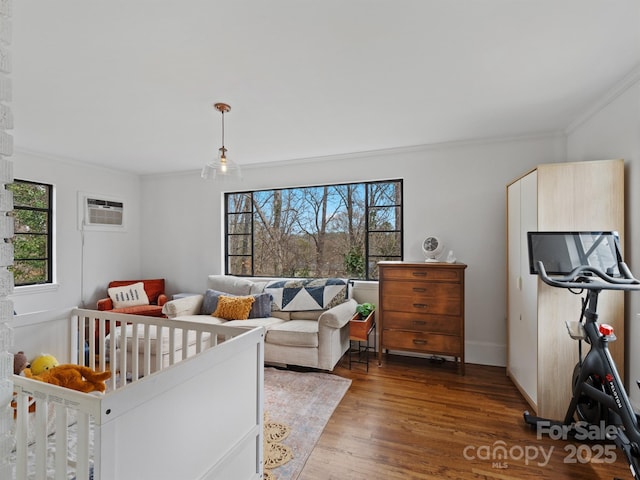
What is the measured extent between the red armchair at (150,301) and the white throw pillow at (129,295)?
7 cm

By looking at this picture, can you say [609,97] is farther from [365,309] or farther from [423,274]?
[365,309]

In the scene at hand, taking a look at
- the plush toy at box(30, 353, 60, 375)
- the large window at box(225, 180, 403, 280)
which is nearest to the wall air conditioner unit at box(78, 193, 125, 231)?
the large window at box(225, 180, 403, 280)

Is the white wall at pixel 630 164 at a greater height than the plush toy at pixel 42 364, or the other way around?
the white wall at pixel 630 164

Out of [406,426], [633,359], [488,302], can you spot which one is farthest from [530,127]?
[406,426]

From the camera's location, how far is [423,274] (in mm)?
3289

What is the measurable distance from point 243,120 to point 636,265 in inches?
127

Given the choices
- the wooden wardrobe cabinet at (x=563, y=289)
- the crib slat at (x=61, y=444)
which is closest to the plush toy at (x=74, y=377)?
the crib slat at (x=61, y=444)

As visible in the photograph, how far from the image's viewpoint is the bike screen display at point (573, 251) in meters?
2.07

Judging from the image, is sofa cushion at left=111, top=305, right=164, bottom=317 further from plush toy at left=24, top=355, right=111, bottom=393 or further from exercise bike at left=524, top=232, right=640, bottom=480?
exercise bike at left=524, top=232, right=640, bottom=480

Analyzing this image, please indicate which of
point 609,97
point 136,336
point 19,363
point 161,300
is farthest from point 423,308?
point 161,300

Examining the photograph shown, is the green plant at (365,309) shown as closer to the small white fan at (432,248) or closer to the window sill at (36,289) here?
the small white fan at (432,248)

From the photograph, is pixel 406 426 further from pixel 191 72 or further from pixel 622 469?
pixel 191 72

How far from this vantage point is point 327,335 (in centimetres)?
318

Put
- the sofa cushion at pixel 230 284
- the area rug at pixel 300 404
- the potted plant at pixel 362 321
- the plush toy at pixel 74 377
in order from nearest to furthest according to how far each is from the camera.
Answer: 1. the plush toy at pixel 74 377
2. the area rug at pixel 300 404
3. the potted plant at pixel 362 321
4. the sofa cushion at pixel 230 284
